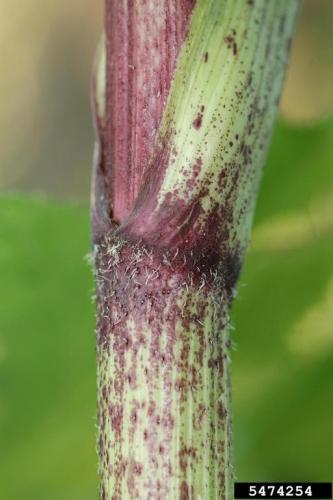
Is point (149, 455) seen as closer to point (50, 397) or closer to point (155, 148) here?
point (155, 148)

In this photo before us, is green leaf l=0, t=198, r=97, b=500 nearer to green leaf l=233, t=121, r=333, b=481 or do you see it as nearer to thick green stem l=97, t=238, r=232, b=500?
green leaf l=233, t=121, r=333, b=481

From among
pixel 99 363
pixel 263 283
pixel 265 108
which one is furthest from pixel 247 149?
pixel 263 283

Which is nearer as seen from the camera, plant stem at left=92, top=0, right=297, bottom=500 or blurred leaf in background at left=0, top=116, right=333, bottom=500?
plant stem at left=92, top=0, right=297, bottom=500

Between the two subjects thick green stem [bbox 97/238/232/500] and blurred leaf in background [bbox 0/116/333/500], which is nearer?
thick green stem [bbox 97/238/232/500]

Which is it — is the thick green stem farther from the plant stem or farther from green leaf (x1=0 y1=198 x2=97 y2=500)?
green leaf (x1=0 y1=198 x2=97 y2=500)

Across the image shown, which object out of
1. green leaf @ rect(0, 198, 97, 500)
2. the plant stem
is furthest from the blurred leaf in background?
the plant stem

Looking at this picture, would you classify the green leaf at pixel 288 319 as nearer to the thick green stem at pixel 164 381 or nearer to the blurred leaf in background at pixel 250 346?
the blurred leaf in background at pixel 250 346

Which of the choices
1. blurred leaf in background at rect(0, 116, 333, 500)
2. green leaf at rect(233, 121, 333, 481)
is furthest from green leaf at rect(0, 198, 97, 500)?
green leaf at rect(233, 121, 333, 481)

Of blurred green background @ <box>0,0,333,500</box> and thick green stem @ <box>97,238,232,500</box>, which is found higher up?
blurred green background @ <box>0,0,333,500</box>
